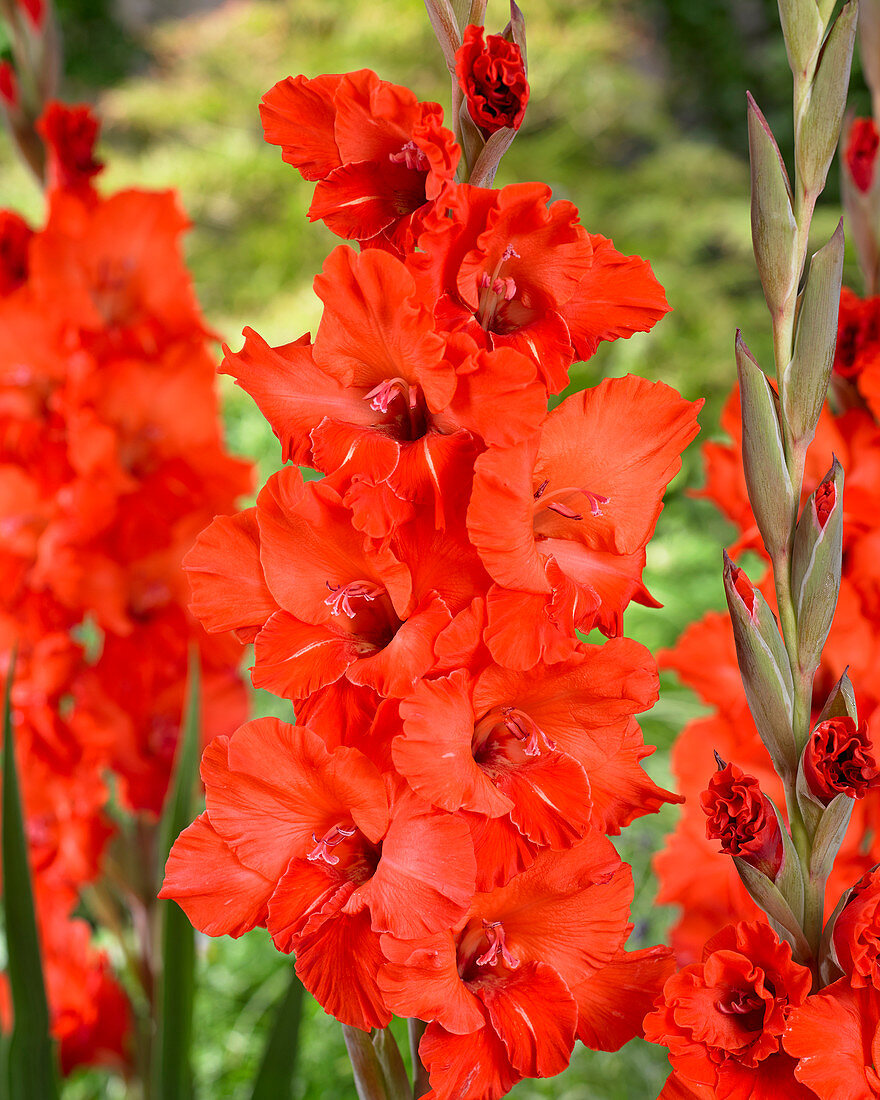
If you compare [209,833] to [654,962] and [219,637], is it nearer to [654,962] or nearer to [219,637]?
[654,962]

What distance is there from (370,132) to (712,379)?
3.01 metres

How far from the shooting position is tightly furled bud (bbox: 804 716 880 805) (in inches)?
14.8

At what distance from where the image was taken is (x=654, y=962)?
0.45m

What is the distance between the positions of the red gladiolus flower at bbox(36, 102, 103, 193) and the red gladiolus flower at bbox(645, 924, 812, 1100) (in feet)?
2.81

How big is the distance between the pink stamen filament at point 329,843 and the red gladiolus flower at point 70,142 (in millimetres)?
Result: 748

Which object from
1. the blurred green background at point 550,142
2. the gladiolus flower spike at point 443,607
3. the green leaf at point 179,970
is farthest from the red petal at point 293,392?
the blurred green background at point 550,142

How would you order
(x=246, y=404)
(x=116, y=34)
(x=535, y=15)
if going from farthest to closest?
(x=116, y=34)
(x=535, y=15)
(x=246, y=404)

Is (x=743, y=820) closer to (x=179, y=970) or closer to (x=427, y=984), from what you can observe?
(x=427, y=984)

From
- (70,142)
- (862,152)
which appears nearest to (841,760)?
(862,152)

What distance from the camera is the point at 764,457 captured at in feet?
1.33

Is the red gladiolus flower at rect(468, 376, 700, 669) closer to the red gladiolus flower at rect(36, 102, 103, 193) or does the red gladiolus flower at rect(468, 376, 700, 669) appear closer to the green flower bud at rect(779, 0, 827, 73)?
the green flower bud at rect(779, 0, 827, 73)

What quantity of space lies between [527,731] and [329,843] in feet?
0.31

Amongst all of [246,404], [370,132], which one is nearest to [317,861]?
[370,132]

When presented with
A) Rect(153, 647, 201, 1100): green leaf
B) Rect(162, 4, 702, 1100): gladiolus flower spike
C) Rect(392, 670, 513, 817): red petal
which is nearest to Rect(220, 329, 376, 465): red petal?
Rect(162, 4, 702, 1100): gladiolus flower spike
